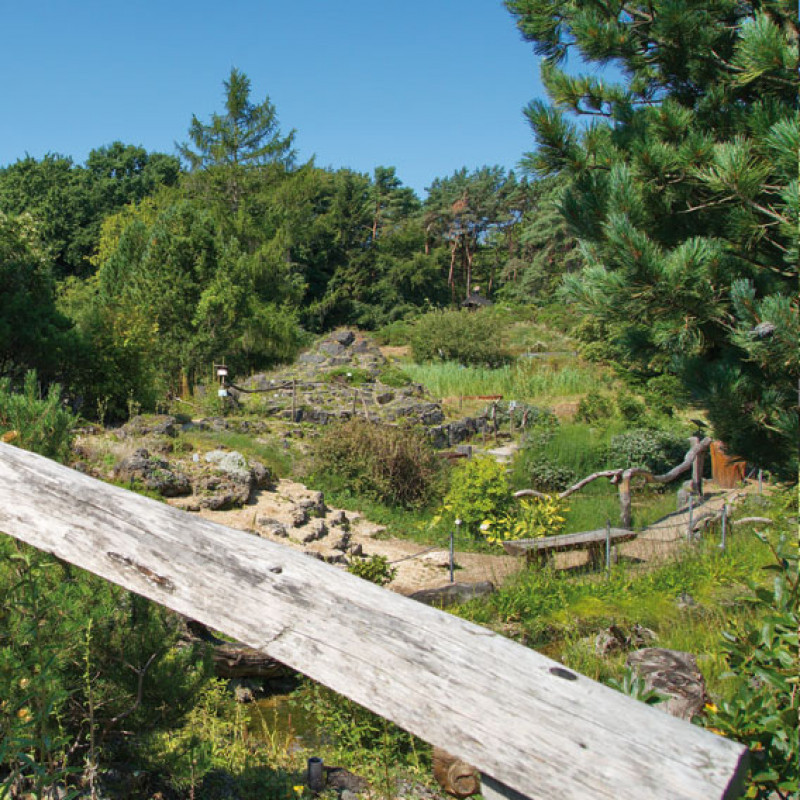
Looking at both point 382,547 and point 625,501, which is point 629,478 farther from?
point 382,547

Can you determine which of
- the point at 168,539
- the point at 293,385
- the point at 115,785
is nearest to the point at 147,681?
the point at 115,785

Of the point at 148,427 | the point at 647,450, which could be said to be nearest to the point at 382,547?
the point at 148,427

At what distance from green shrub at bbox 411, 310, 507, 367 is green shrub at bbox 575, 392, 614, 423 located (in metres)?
7.74

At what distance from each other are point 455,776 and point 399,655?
7.92ft

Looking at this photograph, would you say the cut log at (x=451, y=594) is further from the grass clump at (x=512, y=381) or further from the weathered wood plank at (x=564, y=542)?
the grass clump at (x=512, y=381)

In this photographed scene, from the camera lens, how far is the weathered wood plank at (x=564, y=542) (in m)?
7.22

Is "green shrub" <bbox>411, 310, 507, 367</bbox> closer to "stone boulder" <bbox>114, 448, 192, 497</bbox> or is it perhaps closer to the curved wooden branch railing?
the curved wooden branch railing

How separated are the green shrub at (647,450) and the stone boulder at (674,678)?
934cm

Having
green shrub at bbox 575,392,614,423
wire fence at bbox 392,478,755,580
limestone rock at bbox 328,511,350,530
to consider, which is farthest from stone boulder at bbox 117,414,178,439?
green shrub at bbox 575,392,614,423

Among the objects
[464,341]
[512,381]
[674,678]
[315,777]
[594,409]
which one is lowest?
[315,777]

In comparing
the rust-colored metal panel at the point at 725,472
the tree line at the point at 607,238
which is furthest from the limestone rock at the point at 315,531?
the rust-colored metal panel at the point at 725,472

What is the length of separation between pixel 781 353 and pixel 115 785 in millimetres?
2899

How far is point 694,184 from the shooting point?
3.31 meters

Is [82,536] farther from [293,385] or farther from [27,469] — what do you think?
[293,385]
